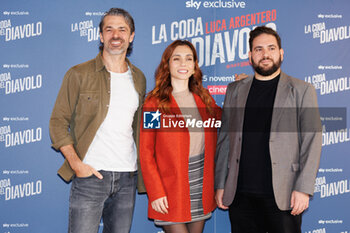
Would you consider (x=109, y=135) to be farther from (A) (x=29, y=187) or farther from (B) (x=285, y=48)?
(B) (x=285, y=48)

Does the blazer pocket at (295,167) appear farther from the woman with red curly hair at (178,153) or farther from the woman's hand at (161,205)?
the woman's hand at (161,205)

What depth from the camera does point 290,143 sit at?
2.13m

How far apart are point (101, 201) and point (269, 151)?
1287 mm

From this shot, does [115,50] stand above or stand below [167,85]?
above

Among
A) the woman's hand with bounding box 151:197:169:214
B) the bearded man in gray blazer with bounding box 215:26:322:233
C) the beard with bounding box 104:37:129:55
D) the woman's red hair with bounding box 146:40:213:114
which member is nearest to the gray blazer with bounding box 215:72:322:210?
the bearded man in gray blazer with bounding box 215:26:322:233

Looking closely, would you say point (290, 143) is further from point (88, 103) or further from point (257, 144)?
point (88, 103)

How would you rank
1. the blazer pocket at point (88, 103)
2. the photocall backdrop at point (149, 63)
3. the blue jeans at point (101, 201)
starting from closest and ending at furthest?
1. the blue jeans at point (101, 201)
2. the blazer pocket at point (88, 103)
3. the photocall backdrop at point (149, 63)

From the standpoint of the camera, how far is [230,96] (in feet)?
8.11

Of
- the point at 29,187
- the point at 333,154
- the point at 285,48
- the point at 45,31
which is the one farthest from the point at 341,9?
the point at 29,187

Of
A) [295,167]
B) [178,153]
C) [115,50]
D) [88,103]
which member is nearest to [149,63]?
[115,50]

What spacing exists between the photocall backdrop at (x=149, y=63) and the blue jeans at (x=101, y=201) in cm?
88

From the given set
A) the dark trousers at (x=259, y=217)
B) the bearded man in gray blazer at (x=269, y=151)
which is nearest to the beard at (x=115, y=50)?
the bearded man in gray blazer at (x=269, y=151)

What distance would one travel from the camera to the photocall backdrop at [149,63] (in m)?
3.11

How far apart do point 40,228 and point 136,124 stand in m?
1.62
